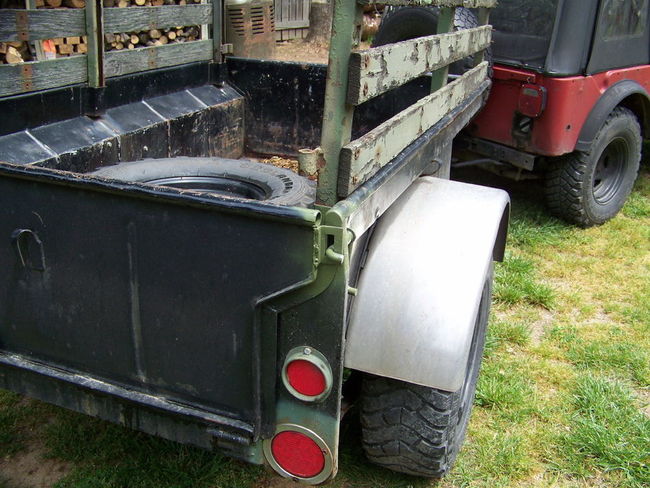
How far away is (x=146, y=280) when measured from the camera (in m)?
1.92

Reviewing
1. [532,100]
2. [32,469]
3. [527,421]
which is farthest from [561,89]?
[32,469]

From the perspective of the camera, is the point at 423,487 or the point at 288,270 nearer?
the point at 288,270

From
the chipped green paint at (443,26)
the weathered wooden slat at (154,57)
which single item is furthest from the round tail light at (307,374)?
the weathered wooden slat at (154,57)

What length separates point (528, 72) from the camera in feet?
14.1

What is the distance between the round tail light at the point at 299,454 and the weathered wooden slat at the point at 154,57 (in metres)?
2.00

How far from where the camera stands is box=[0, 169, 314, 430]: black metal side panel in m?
1.79

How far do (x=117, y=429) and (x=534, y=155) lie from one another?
3058mm

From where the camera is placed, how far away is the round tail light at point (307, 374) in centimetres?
181

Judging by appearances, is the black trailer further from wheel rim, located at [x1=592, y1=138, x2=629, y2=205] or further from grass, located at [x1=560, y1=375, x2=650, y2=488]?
wheel rim, located at [x1=592, y1=138, x2=629, y2=205]

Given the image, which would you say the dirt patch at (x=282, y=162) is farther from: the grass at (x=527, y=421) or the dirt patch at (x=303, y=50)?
the dirt patch at (x=303, y=50)

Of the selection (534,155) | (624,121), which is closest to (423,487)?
(534,155)

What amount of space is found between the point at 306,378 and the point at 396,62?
36.7 inches

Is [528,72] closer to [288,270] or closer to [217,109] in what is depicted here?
[217,109]

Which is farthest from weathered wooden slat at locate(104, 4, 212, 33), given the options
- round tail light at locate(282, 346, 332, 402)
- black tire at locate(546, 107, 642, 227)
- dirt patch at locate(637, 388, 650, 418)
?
dirt patch at locate(637, 388, 650, 418)
